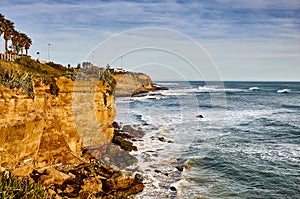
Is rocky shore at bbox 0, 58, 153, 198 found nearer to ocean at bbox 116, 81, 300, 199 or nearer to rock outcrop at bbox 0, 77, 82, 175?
rock outcrop at bbox 0, 77, 82, 175

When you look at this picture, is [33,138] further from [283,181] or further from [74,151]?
[283,181]

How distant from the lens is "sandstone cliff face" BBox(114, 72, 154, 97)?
79338 mm

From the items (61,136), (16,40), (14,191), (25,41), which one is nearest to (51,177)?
(61,136)

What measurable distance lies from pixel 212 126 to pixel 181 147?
38.2 feet

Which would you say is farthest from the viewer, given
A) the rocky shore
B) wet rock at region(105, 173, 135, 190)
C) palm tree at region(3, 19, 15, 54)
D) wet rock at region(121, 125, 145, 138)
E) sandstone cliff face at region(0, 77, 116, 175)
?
wet rock at region(121, 125, 145, 138)

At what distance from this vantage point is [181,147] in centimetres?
2766

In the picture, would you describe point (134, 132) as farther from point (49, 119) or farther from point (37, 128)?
point (37, 128)

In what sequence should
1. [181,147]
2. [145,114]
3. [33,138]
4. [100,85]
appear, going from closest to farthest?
[33,138] → [100,85] → [181,147] → [145,114]

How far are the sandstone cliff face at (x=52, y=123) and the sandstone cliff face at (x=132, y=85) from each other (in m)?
52.6

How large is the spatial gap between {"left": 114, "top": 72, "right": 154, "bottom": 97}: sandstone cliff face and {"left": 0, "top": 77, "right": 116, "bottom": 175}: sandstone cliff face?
5262 centimetres

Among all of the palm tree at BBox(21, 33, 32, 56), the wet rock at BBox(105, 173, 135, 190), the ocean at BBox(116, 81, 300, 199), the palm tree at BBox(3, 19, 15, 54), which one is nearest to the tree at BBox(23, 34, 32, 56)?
the palm tree at BBox(21, 33, 32, 56)

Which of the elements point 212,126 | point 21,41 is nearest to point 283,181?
point 212,126

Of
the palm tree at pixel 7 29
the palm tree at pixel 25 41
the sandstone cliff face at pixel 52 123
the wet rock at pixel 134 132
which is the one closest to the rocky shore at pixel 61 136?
the sandstone cliff face at pixel 52 123

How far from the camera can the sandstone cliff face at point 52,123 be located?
1442 cm
